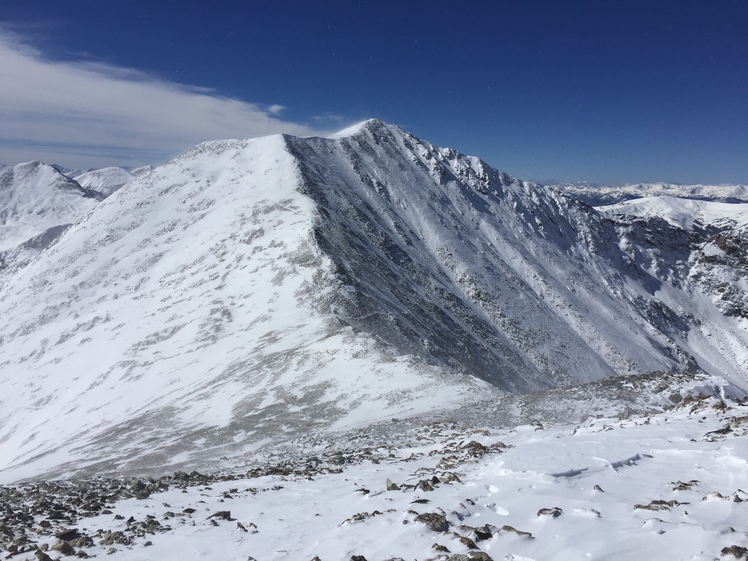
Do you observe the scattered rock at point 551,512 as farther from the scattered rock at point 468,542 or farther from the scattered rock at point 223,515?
the scattered rock at point 223,515

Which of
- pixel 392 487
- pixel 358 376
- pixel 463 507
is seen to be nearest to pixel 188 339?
pixel 358 376

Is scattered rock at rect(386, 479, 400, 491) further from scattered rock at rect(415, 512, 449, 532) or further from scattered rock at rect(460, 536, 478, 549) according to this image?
scattered rock at rect(460, 536, 478, 549)

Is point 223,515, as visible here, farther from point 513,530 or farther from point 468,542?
point 513,530

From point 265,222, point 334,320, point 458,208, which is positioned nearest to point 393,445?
point 334,320

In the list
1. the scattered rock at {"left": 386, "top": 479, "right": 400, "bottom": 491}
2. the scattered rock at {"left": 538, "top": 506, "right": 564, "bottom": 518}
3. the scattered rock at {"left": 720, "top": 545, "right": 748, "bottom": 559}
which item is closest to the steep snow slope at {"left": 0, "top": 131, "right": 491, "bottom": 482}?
the scattered rock at {"left": 386, "top": 479, "right": 400, "bottom": 491}

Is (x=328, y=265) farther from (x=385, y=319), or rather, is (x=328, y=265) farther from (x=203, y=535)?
(x=203, y=535)

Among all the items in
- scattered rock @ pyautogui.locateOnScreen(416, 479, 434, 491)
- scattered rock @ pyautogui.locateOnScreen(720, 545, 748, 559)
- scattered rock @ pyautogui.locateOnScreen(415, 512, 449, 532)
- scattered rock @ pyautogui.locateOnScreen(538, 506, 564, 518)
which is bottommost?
scattered rock @ pyautogui.locateOnScreen(416, 479, 434, 491)

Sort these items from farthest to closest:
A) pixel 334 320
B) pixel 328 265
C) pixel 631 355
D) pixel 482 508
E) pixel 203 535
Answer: pixel 631 355
pixel 328 265
pixel 334 320
pixel 203 535
pixel 482 508
